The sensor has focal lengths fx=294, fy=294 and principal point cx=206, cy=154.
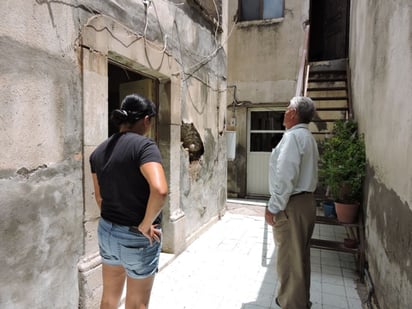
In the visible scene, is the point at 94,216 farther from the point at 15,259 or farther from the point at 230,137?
the point at 230,137

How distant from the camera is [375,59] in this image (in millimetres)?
3033

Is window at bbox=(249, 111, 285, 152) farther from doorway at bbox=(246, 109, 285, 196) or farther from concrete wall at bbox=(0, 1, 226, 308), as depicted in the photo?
concrete wall at bbox=(0, 1, 226, 308)

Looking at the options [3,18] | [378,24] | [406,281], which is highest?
[378,24]

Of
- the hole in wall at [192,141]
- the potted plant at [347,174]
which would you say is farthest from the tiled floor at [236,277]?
the hole in wall at [192,141]

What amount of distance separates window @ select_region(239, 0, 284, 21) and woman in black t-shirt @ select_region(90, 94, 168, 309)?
673 cm

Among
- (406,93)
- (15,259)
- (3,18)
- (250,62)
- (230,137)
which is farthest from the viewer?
(250,62)

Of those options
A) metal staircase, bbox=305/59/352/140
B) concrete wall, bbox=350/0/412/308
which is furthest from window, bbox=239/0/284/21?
concrete wall, bbox=350/0/412/308

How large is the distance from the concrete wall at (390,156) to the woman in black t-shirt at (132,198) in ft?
4.88

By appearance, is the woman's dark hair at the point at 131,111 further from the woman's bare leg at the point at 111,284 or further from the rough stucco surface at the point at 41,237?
the woman's bare leg at the point at 111,284

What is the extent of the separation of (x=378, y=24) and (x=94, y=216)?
3224 mm

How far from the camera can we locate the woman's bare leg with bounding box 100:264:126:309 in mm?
1849

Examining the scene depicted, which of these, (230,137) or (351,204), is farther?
(230,137)

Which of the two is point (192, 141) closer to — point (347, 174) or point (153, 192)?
point (347, 174)

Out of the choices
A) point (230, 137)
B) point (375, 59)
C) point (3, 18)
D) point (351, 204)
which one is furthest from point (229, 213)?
point (3, 18)
